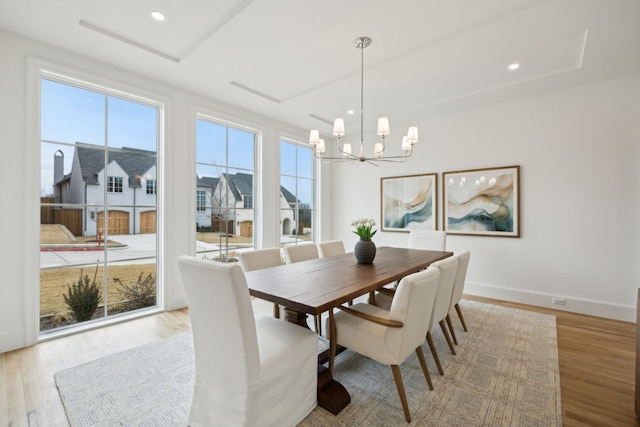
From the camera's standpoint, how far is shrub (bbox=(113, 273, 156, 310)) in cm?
328

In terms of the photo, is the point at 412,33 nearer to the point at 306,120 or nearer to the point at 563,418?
the point at 306,120

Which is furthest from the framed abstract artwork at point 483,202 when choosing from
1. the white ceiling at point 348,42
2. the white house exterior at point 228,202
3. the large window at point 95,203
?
the large window at point 95,203

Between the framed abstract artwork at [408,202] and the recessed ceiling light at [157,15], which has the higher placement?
the recessed ceiling light at [157,15]

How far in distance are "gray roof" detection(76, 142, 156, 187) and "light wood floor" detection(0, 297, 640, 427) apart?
163 cm

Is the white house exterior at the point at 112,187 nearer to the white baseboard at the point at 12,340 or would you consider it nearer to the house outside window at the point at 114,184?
the house outside window at the point at 114,184

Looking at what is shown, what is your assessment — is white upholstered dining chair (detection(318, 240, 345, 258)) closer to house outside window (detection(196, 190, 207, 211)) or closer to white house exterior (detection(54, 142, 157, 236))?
house outside window (detection(196, 190, 207, 211))

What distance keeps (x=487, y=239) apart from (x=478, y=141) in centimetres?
146

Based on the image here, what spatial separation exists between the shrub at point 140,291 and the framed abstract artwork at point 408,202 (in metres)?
3.71

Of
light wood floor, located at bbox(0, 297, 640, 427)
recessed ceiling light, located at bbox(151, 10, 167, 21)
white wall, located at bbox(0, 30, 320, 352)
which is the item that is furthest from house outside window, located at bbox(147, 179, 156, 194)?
recessed ceiling light, located at bbox(151, 10, 167, 21)

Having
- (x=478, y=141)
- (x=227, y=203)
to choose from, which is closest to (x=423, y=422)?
(x=227, y=203)

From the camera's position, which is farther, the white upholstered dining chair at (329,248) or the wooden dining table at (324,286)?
the white upholstered dining chair at (329,248)

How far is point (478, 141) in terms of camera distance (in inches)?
163

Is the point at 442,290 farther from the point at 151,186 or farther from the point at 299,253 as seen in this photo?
the point at 151,186

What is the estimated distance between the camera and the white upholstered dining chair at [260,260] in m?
2.60
